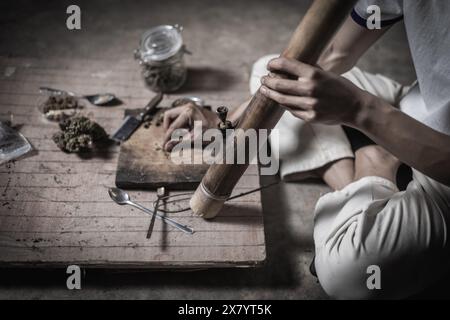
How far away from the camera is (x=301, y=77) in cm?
94

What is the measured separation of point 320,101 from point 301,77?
0.08 meters

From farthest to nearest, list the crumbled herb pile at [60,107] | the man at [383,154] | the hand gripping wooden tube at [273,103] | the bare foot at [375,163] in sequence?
the crumbled herb pile at [60,107], the bare foot at [375,163], the man at [383,154], the hand gripping wooden tube at [273,103]

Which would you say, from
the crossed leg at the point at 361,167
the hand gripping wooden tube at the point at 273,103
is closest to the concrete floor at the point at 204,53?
the crossed leg at the point at 361,167

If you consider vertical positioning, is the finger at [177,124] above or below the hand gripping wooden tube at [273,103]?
below

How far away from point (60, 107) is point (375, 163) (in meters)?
1.20

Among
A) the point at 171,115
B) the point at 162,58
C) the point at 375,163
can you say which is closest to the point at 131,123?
the point at 171,115

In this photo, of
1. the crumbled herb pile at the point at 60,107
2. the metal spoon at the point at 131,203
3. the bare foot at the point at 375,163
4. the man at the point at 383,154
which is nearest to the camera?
the man at the point at 383,154

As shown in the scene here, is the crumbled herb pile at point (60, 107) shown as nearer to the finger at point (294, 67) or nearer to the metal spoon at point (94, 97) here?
the metal spoon at point (94, 97)

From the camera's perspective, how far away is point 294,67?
931 mm

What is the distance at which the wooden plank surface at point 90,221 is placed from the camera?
3.89 feet
